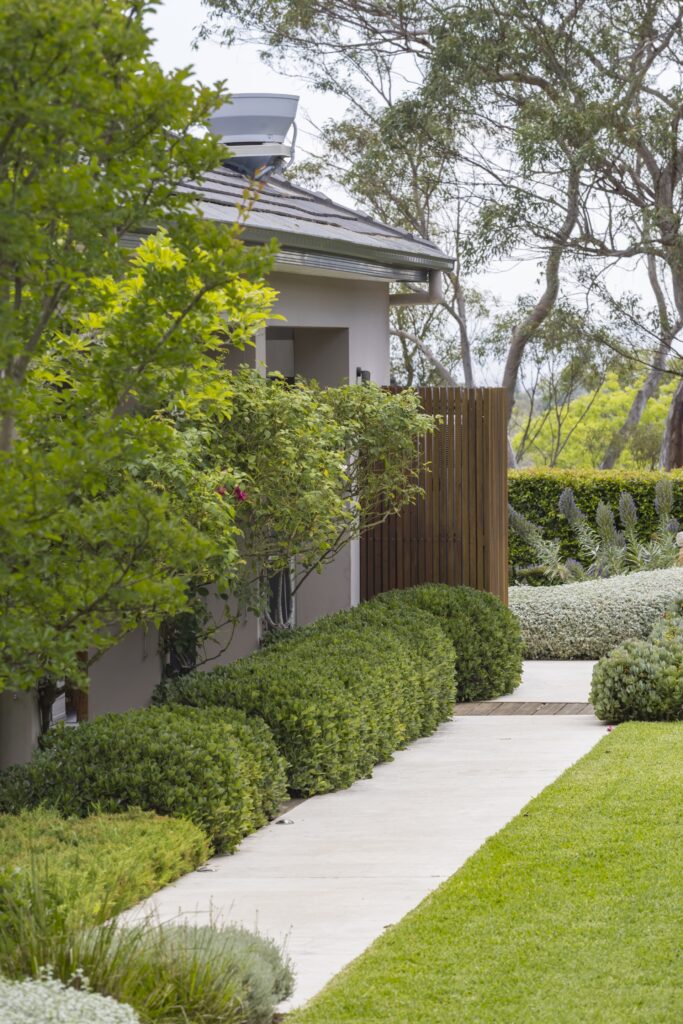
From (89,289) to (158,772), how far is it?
3284 millimetres

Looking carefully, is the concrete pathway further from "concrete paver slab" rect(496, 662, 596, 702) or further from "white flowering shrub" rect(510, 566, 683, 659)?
"white flowering shrub" rect(510, 566, 683, 659)

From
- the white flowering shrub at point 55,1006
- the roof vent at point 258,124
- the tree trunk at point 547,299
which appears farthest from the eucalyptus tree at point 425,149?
the white flowering shrub at point 55,1006

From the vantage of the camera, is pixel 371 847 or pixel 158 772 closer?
pixel 158 772

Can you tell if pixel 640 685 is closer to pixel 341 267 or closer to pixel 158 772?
pixel 341 267

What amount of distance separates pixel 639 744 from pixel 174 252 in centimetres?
546

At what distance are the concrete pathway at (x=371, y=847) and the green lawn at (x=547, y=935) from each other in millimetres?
183

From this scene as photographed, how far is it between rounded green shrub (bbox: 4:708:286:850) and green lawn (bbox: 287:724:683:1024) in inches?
47.6

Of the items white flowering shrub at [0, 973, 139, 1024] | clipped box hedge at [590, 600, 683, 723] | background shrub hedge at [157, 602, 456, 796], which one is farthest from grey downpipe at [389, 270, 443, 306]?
white flowering shrub at [0, 973, 139, 1024]

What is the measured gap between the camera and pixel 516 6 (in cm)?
2394

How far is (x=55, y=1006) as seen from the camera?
366 centimetres

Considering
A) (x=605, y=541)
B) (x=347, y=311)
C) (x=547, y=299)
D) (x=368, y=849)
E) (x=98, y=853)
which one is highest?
(x=547, y=299)

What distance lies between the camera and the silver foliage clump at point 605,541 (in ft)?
58.3

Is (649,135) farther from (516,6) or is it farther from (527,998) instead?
(527,998)

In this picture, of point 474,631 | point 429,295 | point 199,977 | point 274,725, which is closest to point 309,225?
point 429,295
